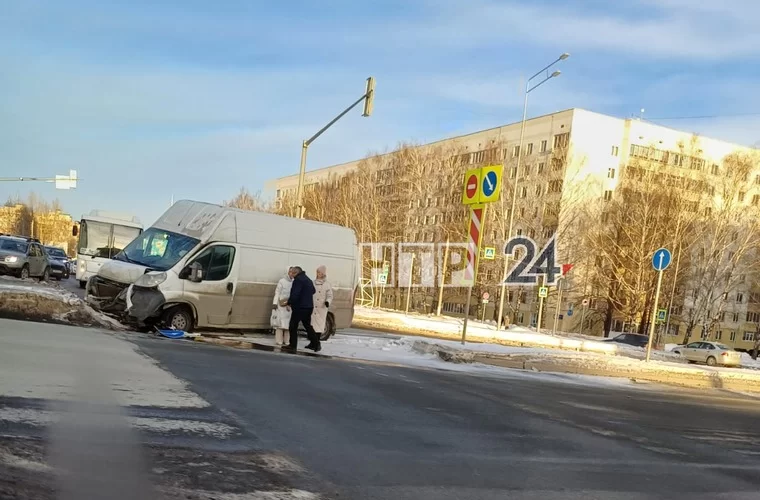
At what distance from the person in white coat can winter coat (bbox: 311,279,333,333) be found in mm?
558

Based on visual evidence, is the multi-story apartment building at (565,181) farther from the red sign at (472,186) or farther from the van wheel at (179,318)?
the van wheel at (179,318)

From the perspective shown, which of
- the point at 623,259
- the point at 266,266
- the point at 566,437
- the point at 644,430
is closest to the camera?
the point at 566,437

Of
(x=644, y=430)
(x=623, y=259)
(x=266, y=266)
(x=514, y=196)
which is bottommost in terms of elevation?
(x=644, y=430)

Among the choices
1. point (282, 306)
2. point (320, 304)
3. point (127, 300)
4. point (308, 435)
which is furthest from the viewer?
point (320, 304)

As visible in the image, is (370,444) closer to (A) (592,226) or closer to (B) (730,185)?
(A) (592,226)

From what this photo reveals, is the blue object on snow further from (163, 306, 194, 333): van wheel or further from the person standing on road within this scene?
the person standing on road

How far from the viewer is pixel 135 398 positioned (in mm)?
6094

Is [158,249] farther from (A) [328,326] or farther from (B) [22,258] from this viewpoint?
(B) [22,258]

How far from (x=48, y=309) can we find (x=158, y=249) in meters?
2.45

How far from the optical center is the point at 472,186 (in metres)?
16.5

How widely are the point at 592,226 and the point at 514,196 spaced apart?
8532mm

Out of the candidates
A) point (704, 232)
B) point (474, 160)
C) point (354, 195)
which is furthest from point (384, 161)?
point (704, 232)

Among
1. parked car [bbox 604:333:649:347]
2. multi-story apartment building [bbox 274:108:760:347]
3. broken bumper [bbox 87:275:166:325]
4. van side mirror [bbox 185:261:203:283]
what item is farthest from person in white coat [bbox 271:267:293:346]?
parked car [bbox 604:333:649:347]

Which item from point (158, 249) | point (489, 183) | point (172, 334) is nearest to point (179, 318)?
point (172, 334)
